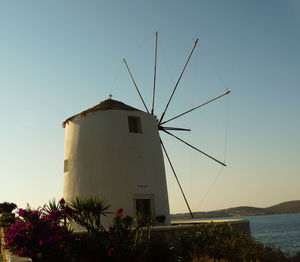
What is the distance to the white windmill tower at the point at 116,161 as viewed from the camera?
52.9ft

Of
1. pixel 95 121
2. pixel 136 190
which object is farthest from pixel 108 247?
pixel 95 121

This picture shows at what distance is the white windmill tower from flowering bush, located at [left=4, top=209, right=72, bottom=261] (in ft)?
20.1

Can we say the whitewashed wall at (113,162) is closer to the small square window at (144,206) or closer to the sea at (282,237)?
the small square window at (144,206)

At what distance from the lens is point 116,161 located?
16.4 m

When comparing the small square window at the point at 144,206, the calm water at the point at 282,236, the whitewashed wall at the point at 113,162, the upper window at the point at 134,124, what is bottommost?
the calm water at the point at 282,236

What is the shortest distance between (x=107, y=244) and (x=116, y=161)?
6.66m

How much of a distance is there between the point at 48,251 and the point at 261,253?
6021 millimetres

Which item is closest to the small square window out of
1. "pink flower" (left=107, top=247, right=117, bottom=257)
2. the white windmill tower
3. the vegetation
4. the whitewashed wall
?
the white windmill tower

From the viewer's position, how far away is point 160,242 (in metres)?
11.9

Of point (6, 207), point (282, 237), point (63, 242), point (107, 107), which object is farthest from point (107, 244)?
point (282, 237)

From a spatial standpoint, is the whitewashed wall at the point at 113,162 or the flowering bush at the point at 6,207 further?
the flowering bush at the point at 6,207

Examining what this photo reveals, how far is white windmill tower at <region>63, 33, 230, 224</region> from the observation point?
16.1m

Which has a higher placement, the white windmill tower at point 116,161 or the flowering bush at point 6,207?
the white windmill tower at point 116,161

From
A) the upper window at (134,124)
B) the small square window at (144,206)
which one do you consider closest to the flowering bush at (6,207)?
the small square window at (144,206)
